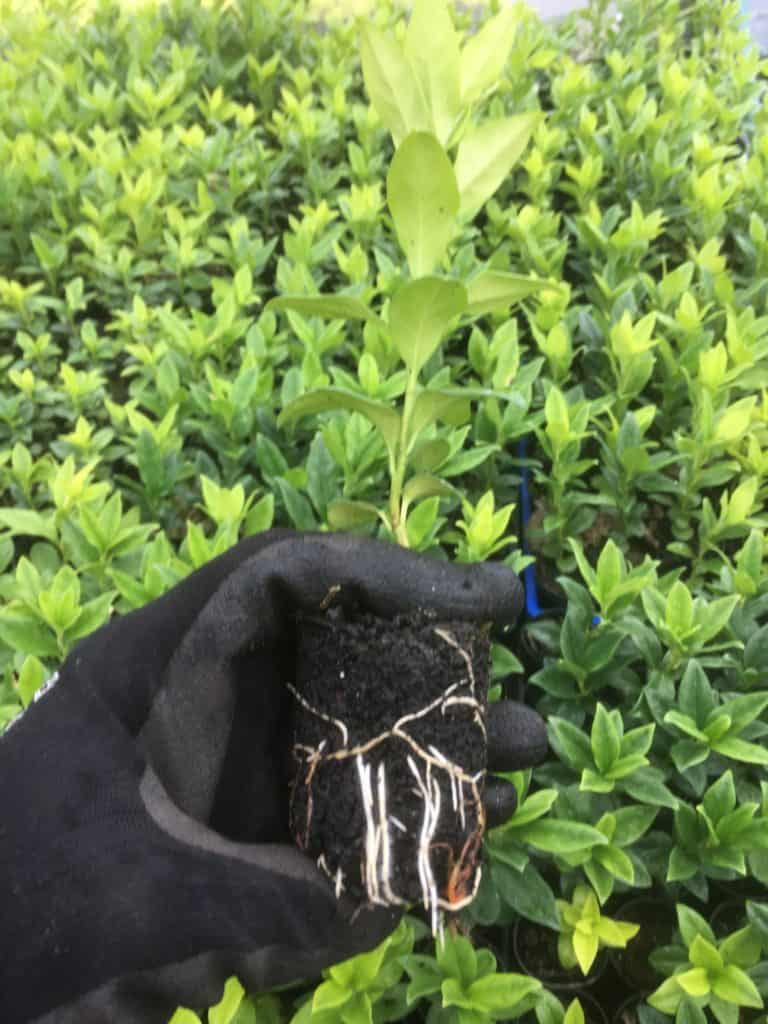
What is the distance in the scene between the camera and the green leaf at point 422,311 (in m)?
0.81

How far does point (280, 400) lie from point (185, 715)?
65cm

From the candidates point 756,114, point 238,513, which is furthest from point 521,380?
point 756,114

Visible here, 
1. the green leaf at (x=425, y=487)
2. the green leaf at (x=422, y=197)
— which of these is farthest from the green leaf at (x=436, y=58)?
the green leaf at (x=425, y=487)

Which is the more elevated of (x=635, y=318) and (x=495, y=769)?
(x=635, y=318)

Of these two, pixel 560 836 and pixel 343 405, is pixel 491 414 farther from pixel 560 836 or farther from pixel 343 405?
pixel 560 836

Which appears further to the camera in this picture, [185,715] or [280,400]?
[280,400]

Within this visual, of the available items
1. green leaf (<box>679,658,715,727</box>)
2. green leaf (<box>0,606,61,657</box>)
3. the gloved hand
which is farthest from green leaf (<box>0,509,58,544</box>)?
green leaf (<box>679,658,715,727</box>)

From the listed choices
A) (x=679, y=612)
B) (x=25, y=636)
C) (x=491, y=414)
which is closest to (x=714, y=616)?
(x=679, y=612)

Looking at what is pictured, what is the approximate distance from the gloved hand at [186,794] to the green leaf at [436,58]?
49 cm

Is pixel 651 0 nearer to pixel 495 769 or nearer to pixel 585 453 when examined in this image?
pixel 585 453

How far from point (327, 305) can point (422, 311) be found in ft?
0.35

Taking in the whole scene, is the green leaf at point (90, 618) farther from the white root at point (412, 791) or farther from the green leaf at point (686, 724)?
the green leaf at point (686, 724)

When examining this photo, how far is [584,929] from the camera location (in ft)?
3.07

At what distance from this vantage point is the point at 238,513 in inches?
44.2
